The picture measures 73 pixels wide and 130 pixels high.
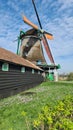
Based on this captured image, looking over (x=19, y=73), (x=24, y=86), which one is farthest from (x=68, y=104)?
(x=24, y=86)

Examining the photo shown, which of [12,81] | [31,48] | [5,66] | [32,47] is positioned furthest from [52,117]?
[32,47]

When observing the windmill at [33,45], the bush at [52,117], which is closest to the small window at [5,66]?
the bush at [52,117]

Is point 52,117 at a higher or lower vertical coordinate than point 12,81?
lower

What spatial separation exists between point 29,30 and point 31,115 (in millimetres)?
31755

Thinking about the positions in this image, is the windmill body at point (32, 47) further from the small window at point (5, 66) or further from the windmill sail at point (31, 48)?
the small window at point (5, 66)

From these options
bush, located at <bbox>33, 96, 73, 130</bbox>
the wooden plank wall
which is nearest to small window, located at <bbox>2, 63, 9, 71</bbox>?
the wooden plank wall

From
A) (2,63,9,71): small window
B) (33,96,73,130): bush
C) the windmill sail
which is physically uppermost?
the windmill sail

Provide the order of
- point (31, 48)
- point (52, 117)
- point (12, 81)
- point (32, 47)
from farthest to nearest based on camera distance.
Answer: point (32, 47)
point (31, 48)
point (12, 81)
point (52, 117)

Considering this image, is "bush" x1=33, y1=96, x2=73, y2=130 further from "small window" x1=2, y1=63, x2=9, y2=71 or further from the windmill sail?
the windmill sail

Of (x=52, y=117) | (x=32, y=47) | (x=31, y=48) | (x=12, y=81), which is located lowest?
(x=52, y=117)

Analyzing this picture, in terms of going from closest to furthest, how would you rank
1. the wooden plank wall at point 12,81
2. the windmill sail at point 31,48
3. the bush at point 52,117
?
the bush at point 52,117
the wooden plank wall at point 12,81
the windmill sail at point 31,48

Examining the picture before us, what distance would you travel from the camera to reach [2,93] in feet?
42.0

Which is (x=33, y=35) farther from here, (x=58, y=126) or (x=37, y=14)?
(x=58, y=126)

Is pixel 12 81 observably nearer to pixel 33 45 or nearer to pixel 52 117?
pixel 52 117
